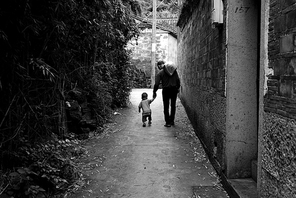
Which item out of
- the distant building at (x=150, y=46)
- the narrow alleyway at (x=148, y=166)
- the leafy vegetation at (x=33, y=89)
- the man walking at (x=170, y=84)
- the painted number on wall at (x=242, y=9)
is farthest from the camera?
the distant building at (x=150, y=46)

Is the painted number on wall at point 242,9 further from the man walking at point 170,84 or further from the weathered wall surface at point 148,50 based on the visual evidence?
the weathered wall surface at point 148,50

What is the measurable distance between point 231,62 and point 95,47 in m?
3.49

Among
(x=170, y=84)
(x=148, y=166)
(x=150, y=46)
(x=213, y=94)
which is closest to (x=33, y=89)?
(x=148, y=166)

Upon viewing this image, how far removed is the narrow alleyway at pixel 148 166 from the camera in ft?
12.2

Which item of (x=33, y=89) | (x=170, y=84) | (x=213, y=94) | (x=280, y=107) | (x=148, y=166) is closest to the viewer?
(x=280, y=107)

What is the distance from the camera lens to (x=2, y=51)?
3.09 m

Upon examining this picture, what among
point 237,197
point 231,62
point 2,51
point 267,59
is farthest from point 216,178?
point 2,51

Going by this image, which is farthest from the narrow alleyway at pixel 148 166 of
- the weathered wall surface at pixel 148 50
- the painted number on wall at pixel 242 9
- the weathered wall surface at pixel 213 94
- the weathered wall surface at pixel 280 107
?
the weathered wall surface at pixel 148 50

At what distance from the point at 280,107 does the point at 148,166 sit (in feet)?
8.98

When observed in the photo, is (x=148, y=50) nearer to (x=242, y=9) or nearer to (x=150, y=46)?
(x=150, y=46)

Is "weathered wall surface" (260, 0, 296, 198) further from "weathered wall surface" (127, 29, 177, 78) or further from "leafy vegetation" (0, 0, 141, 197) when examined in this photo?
"weathered wall surface" (127, 29, 177, 78)

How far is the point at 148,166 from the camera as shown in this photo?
4668 mm

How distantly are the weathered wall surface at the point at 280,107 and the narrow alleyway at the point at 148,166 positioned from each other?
128 centimetres

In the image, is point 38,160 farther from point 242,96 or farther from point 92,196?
point 242,96
